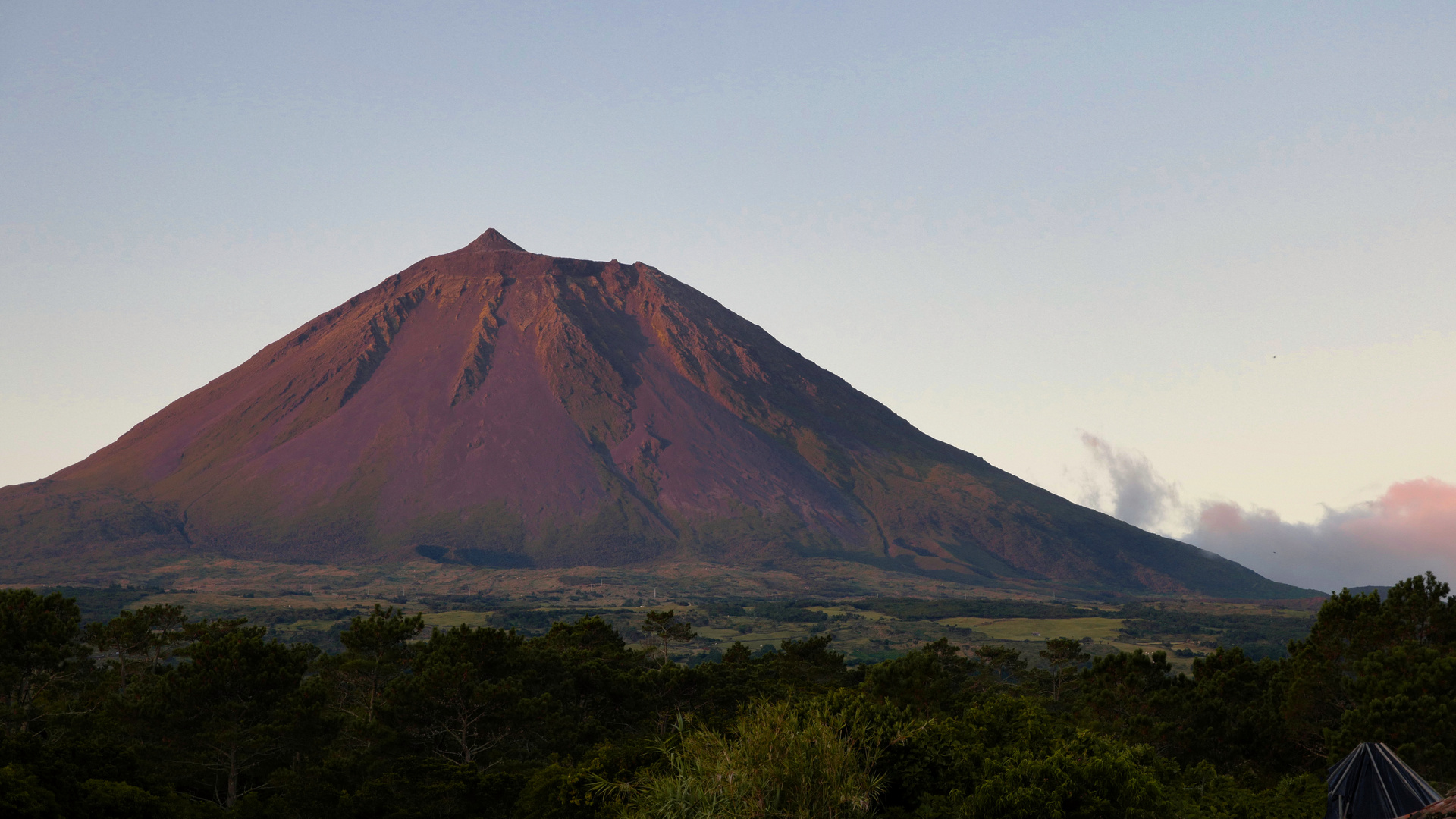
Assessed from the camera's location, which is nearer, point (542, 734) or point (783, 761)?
point (783, 761)

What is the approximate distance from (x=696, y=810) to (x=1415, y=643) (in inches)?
1245

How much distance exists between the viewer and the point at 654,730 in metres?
52.5

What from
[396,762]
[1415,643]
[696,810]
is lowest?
[396,762]

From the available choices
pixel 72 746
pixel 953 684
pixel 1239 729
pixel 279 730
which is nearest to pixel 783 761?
pixel 72 746

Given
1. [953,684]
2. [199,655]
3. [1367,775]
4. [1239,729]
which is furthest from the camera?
[953,684]

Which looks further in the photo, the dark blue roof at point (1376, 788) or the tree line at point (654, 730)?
the dark blue roof at point (1376, 788)

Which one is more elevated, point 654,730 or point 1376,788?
point 1376,788

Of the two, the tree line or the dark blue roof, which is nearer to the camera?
the tree line

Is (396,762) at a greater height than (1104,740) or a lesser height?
lesser

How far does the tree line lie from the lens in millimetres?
26781

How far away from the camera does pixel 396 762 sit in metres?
44.6

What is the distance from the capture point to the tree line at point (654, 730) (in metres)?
26.8

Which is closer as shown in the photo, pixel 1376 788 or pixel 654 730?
pixel 1376 788

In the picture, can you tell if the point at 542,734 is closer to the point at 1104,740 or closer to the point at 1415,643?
the point at 1104,740
